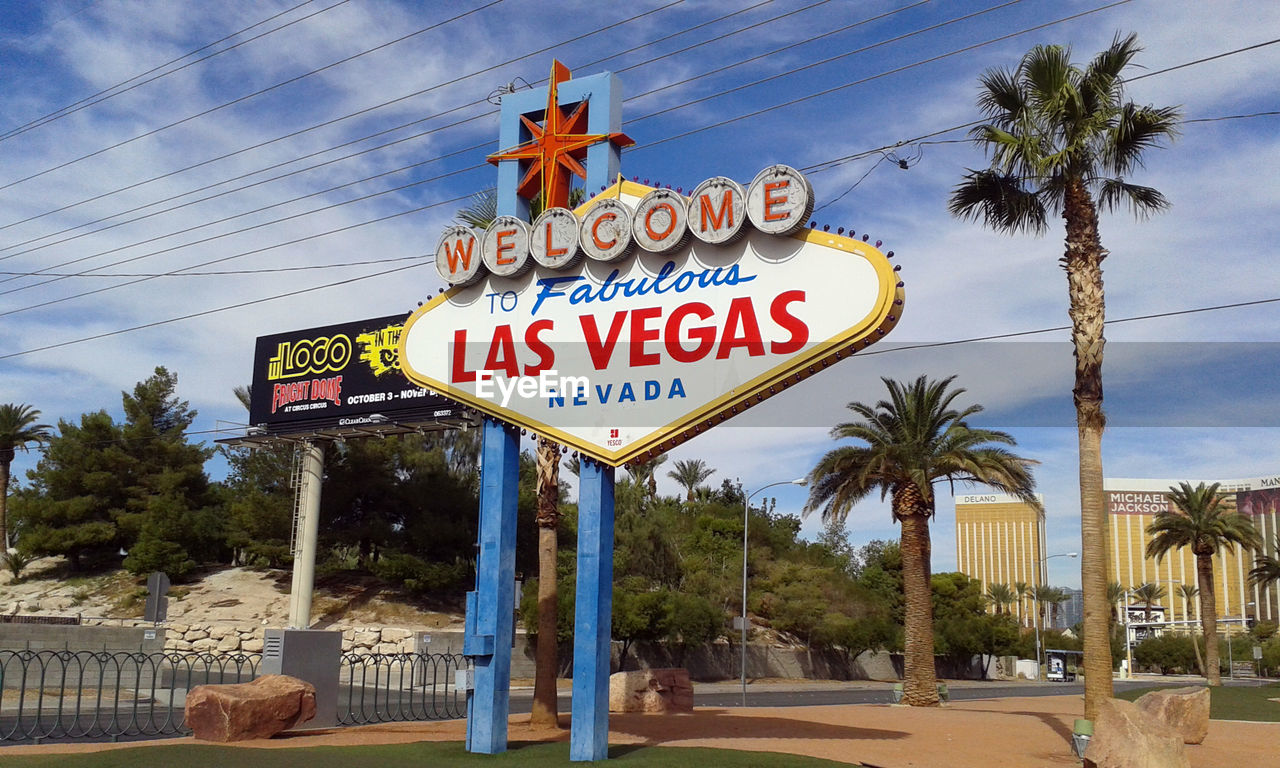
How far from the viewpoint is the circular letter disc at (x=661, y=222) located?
13586 millimetres

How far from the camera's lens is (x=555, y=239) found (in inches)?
578

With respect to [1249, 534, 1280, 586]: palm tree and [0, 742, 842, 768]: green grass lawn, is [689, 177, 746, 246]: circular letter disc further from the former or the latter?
[1249, 534, 1280, 586]: palm tree

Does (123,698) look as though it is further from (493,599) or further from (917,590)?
(917,590)

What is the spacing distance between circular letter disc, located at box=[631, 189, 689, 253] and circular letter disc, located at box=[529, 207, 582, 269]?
102cm

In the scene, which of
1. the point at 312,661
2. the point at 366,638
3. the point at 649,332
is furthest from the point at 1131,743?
the point at 366,638

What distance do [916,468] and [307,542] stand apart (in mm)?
23945

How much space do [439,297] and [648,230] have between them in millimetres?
3894

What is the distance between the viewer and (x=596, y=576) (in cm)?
1342

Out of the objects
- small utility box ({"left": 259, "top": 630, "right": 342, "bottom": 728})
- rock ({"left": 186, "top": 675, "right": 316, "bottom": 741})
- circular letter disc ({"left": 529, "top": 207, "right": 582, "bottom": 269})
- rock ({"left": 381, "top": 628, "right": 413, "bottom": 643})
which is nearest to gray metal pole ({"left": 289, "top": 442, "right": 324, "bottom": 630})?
rock ({"left": 381, "top": 628, "right": 413, "bottom": 643})

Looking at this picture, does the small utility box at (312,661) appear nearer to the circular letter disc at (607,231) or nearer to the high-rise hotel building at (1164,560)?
the circular letter disc at (607,231)

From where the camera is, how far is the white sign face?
12.4 meters

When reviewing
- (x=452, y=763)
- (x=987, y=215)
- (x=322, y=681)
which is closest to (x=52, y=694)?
(x=322, y=681)

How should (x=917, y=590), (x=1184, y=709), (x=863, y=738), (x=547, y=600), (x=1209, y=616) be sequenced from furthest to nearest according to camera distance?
(x=1209, y=616)
(x=917, y=590)
(x=1184, y=709)
(x=547, y=600)
(x=863, y=738)

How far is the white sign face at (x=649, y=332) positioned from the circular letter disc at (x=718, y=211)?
0.70ft
